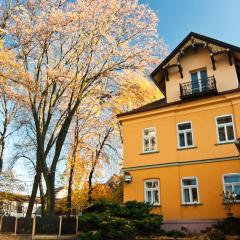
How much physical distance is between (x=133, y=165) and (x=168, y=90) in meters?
5.72

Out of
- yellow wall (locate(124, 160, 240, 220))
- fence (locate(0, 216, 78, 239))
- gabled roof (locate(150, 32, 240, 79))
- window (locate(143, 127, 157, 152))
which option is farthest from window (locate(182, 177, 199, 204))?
gabled roof (locate(150, 32, 240, 79))

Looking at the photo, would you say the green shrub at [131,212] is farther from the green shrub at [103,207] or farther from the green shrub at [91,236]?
the green shrub at [91,236]

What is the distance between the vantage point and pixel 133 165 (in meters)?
21.0

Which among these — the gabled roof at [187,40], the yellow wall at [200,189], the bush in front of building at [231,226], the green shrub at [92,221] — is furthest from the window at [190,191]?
the gabled roof at [187,40]

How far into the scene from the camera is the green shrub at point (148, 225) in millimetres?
14008

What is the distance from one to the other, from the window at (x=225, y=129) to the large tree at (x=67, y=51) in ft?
20.4

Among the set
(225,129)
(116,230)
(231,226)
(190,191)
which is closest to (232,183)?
(190,191)

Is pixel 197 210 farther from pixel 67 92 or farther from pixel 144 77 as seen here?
pixel 67 92

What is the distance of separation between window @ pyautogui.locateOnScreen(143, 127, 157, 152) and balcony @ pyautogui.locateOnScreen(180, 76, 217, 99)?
312 centimetres

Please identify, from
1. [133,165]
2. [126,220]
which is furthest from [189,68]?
[126,220]

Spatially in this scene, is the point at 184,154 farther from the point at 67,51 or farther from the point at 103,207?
the point at 67,51

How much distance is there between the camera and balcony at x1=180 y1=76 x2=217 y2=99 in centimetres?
1945

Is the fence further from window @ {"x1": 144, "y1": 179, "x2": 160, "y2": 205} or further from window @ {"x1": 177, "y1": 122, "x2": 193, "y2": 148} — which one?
window @ {"x1": 177, "y1": 122, "x2": 193, "y2": 148}

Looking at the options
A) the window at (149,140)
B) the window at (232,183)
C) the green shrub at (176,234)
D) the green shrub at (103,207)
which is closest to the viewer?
the green shrub at (103,207)
